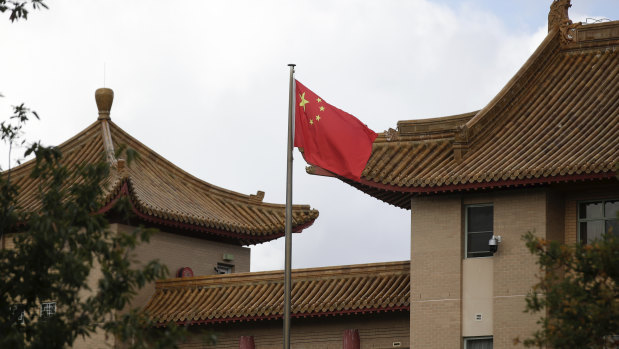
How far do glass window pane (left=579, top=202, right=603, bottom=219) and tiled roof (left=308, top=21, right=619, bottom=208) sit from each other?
105 cm

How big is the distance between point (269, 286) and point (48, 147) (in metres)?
11.9

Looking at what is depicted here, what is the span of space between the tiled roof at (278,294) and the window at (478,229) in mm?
1535

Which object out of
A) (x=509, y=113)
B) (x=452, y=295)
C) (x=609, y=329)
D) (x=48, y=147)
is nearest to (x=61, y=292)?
(x=48, y=147)

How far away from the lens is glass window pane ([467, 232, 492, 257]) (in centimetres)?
2395

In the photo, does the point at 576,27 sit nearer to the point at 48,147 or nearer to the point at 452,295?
the point at 452,295

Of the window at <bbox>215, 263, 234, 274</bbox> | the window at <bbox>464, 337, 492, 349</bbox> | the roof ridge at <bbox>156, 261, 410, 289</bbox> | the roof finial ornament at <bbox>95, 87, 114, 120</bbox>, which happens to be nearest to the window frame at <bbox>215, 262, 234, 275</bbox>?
the window at <bbox>215, 263, 234, 274</bbox>

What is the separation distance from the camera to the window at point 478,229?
24.0 meters

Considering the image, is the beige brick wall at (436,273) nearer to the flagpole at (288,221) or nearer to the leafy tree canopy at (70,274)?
the flagpole at (288,221)

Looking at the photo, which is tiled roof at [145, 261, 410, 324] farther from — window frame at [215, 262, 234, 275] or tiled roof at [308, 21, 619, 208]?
window frame at [215, 262, 234, 275]

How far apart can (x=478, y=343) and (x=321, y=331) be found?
3597mm

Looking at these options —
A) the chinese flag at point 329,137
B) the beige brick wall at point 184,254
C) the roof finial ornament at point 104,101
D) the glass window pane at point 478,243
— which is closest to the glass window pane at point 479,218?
the glass window pane at point 478,243

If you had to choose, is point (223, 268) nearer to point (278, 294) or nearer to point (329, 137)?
point (278, 294)

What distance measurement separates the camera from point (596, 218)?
76.3 ft

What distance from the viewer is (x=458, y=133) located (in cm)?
2456
